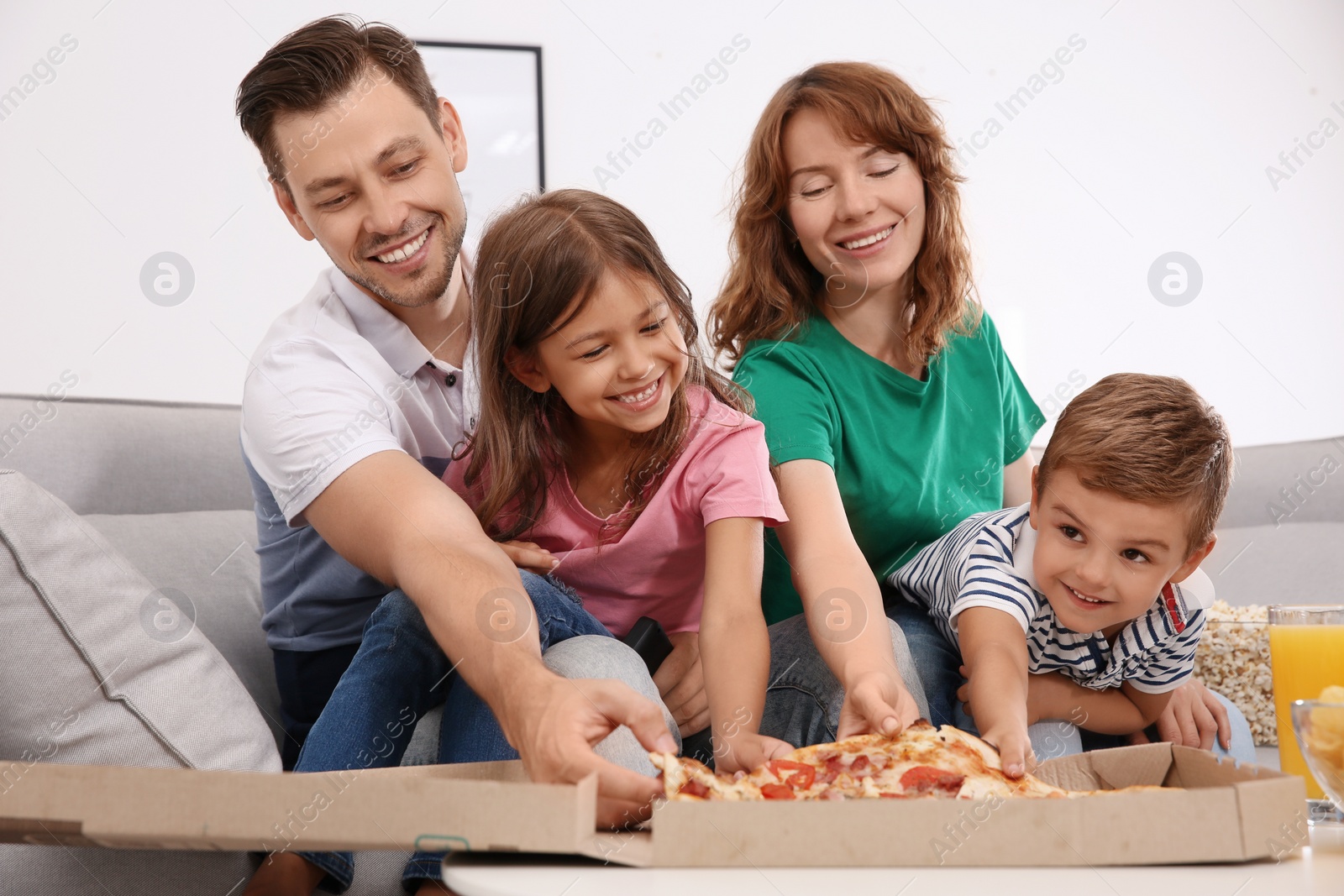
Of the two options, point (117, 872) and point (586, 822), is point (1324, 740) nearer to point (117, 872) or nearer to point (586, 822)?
point (586, 822)

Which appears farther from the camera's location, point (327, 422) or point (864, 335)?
point (864, 335)

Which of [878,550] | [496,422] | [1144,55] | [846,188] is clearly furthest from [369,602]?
[1144,55]

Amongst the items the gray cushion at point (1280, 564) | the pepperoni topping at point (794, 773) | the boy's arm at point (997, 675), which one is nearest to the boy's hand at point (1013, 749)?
the boy's arm at point (997, 675)

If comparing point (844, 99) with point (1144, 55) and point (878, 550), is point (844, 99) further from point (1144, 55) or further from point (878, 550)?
point (1144, 55)

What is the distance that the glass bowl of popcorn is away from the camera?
2.37ft

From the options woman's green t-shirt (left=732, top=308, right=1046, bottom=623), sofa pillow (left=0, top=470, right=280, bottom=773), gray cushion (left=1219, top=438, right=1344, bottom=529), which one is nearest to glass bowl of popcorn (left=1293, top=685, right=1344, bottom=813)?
woman's green t-shirt (left=732, top=308, right=1046, bottom=623)

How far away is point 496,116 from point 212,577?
1.80 metres

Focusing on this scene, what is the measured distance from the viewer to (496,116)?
9.29 feet

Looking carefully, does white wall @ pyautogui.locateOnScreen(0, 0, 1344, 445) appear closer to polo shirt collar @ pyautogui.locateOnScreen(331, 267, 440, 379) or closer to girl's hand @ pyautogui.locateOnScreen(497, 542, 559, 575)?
polo shirt collar @ pyautogui.locateOnScreen(331, 267, 440, 379)

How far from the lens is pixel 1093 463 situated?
1032mm

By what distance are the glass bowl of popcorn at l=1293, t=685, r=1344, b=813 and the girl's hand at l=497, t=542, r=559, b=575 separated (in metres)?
0.69

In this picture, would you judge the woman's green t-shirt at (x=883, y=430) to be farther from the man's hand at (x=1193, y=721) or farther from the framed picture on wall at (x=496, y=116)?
the framed picture on wall at (x=496, y=116)

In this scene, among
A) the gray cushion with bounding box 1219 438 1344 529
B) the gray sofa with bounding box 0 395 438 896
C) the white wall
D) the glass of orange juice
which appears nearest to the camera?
the glass of orange juice

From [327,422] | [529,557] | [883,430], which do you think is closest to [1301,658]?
[883,430]
